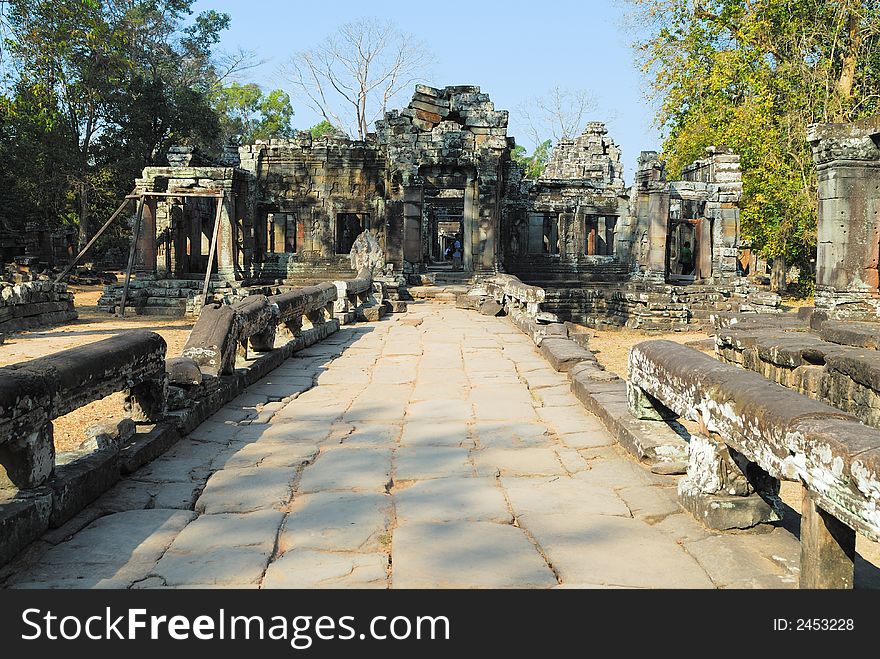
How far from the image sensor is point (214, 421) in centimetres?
594

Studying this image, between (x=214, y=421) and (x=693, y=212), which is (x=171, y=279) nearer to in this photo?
(x=214, y=421)

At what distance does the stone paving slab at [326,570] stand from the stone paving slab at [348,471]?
0.97 m

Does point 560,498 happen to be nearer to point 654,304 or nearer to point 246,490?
point 246,490

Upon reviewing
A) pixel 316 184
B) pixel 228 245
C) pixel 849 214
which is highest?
pixel 316 184

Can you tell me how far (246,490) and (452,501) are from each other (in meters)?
1.15

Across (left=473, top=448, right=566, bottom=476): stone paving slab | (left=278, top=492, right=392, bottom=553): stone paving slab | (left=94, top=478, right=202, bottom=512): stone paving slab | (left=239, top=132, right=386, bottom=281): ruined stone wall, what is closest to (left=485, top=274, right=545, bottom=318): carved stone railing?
(left=239, top=132, right=386, bottom=281): ruined stone wall

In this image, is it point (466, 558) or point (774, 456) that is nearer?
point (774, 456)

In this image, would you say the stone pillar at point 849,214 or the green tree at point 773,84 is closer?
the stone pillar at point 849,214

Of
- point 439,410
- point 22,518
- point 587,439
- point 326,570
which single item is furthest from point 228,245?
point 326,570

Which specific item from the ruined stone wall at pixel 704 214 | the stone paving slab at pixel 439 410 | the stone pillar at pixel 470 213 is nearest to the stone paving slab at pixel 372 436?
the stone paving slab at pixel 439 410

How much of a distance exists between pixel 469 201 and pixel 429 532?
65.6 feet

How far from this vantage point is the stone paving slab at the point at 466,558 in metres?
3.02

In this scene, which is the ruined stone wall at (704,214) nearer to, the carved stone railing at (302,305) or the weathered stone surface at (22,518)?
the carved stone railing at (302,305)

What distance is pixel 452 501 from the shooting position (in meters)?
4.07
